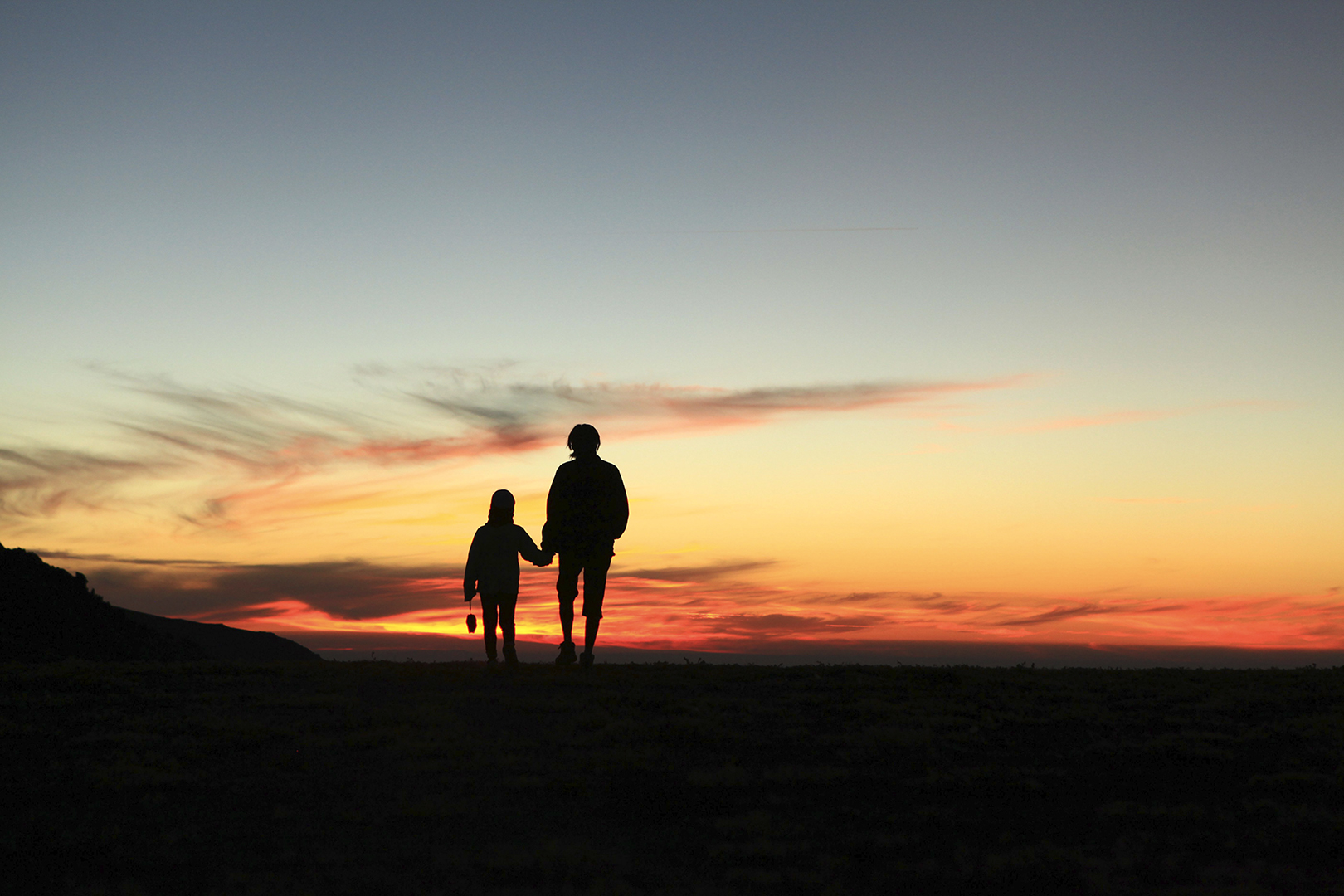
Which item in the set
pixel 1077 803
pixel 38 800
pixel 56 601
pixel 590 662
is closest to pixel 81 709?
pixel 38 800

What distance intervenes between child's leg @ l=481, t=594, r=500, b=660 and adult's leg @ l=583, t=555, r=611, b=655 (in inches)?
53.2

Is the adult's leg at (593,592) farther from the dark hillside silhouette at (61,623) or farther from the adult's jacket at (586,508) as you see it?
the dark hillside silhouette at (61,623)

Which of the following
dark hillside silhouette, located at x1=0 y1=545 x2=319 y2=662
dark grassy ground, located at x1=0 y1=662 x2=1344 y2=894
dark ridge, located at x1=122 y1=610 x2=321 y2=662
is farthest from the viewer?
dark ridge, located at x1=122 y1=610 x2=321 y2=662

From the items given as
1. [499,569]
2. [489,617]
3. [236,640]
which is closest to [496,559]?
[499,569]

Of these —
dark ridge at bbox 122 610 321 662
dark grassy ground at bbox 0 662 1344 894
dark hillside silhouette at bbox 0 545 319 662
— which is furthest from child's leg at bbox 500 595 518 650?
dark ridge at bbox 122 610 321 662

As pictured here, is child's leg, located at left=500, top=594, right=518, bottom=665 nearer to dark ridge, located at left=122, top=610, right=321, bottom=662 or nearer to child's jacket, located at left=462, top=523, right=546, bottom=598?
child's jacket, located at left=462, top=523, right=546, bottom=598

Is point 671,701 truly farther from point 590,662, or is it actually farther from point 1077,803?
point 1077,803

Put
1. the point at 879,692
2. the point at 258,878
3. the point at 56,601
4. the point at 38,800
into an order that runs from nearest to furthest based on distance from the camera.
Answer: the point at 258,878 < the point at 38,800 < the point at 879,692 < the point at 56,601

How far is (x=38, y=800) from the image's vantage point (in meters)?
8.39

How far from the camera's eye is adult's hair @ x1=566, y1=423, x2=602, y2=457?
14961mm

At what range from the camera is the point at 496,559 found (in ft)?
49.3

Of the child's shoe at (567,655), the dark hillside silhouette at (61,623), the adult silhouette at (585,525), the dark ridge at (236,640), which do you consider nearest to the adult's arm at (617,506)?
the adult silhouette at (585,525)

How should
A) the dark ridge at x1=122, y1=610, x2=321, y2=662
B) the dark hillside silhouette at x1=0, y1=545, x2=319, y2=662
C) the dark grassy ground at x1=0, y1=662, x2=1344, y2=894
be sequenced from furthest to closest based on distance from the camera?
the dark ridge at x1=122, y1=610, x2=321, y2=662 → the dark hillside silhouette at x1=0, y1=545, x2=319, y2=662 → the dark grassy ground at x1=0, y1=662, x2=1344, y2=894

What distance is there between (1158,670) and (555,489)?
978 centimetres
